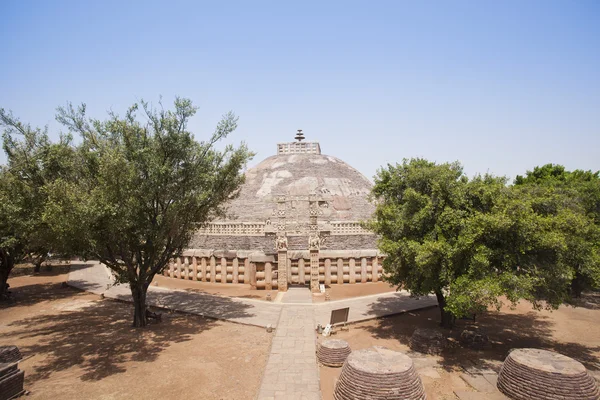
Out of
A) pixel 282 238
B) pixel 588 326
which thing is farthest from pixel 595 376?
pixel 282 238

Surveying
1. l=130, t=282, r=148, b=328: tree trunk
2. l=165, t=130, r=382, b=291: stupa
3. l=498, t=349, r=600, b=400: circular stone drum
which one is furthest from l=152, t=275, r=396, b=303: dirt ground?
l=498, t=349, r=600, b=400: circular stone drum

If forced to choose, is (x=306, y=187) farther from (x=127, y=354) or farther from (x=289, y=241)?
(x=127, y=354)

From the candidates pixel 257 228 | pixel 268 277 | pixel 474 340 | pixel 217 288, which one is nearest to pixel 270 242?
pixel 257 228

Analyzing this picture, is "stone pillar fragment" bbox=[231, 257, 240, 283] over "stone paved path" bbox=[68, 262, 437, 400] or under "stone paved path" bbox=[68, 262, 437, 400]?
over

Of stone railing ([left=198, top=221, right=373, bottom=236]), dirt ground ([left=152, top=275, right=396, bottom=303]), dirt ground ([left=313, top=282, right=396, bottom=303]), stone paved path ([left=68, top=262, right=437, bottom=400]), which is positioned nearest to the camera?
stone paved path ([left=68, top=262, right=437, bottom=400])

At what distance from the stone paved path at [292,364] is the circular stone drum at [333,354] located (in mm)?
296

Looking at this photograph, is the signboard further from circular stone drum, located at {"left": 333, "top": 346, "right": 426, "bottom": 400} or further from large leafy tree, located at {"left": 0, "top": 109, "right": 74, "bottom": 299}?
large leafy tree, located at {"left": 0, "top": 109, "right": 74, "bottom": 299}

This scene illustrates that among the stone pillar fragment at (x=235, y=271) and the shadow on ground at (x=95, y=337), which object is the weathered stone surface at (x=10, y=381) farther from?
the stone pillar fragment at (x=235, y=271)

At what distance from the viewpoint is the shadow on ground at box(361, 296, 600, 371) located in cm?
1099

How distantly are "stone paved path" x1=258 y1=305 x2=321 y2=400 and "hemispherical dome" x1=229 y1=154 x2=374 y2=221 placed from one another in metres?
15.3

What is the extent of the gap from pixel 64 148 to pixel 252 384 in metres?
11.5

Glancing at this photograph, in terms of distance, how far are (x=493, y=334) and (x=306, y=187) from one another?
2172 cm

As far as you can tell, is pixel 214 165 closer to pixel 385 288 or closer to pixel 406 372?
pixel 406 372

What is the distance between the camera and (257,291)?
788 inches
